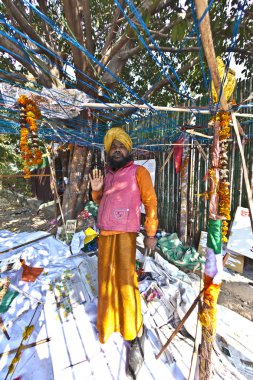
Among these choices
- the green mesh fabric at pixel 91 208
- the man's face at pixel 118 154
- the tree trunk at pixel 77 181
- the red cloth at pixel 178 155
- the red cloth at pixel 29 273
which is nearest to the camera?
the man's face at pixel 118 154

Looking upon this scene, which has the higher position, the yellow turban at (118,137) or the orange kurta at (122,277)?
the yellow turban at (118,137)

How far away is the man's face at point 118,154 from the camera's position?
2.22m

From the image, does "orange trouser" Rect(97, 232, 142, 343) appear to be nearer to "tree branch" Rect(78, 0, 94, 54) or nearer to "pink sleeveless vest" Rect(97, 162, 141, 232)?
"pink sleeveless vest" Rect(97, 162, 141, 232)

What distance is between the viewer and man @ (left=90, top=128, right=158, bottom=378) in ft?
6.75

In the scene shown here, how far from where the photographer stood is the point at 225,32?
3.19 meters

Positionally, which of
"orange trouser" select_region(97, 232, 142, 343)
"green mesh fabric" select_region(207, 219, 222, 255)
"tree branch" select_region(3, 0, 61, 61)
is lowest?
"orange trouser" select_region(97, 232, 142, 343)

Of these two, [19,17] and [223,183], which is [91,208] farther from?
[223,183]

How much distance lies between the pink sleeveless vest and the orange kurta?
0.21 ft

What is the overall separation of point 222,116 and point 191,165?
3.01 m

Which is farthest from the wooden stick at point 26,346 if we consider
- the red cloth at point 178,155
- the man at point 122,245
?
the red cloth at point 178,155

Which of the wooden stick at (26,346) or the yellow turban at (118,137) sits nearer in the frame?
the wooden stick at (26,346)

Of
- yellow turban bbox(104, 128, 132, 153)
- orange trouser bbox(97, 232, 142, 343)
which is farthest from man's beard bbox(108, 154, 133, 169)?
orange trouser bbox(97, 232, 142, 343)

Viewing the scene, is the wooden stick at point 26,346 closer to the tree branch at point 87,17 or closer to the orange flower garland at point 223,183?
the orange flower garland at point 223,183

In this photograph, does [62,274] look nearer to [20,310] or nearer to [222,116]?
[20,310]
